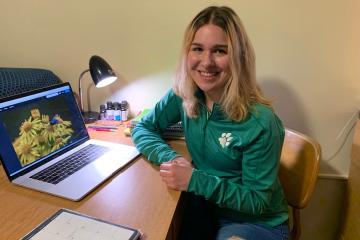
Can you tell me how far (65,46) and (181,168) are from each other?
1.01 metres

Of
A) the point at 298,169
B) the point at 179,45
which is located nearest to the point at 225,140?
the point at 298,169

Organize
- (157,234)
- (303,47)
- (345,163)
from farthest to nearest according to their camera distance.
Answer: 1. (345,163)
2. (303,47)
3. (157,234)

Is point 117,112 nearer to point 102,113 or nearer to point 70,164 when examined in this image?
point 102,113

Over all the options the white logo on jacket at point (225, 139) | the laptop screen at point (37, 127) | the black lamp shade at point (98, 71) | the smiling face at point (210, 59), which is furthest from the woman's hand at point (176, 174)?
the black lamp shade at point (98, 71)

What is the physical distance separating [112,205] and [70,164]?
0.29 meters

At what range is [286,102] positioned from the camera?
1475 millimetres

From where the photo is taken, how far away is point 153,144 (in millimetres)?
1142

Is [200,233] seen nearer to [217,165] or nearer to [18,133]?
[217,165]

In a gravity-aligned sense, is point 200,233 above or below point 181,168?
below

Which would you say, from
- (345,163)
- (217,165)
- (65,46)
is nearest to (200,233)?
(217,165)

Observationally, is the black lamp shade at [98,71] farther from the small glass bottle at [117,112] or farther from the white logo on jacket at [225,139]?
the white logo on jacket at [225,139]

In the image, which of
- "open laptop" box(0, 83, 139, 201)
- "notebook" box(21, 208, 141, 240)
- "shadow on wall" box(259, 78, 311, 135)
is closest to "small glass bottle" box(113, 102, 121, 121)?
"open laptop" box(0, 83, 139, 201)

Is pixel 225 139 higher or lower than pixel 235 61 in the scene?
lower

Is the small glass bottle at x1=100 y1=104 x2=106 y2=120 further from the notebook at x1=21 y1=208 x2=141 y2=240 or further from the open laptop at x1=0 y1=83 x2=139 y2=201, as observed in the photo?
the notebook at x1=21 y1=208 x2=141 y2=240
